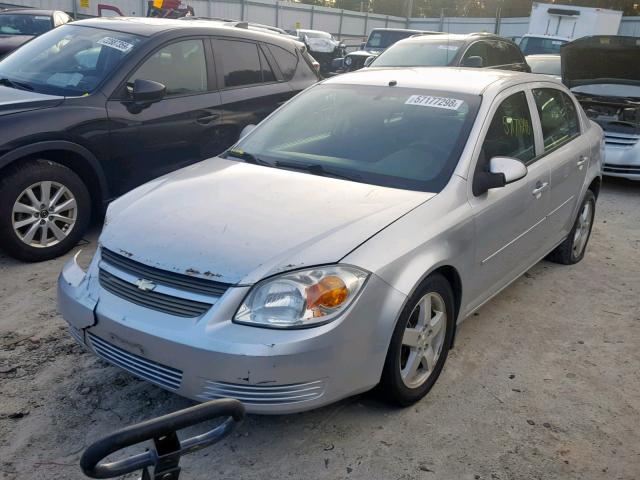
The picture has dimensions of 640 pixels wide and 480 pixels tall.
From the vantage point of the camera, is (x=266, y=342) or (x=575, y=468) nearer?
(x=266, y=342)

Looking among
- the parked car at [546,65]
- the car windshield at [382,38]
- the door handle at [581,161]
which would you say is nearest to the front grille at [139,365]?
the door handle at [581,161]

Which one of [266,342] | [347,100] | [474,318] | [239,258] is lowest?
[474,318]

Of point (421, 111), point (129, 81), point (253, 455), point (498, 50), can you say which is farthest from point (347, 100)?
point (498, 50)

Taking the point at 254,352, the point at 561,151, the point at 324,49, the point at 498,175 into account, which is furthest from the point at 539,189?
the point at 324,49

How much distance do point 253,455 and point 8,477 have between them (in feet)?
3.24

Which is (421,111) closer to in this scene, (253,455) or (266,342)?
(266,342)

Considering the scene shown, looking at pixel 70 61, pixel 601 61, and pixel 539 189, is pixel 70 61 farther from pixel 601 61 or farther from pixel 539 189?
pixel 601 61

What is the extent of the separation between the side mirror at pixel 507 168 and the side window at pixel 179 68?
3067mm

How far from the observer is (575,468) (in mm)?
2766

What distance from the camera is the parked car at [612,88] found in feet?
25.6

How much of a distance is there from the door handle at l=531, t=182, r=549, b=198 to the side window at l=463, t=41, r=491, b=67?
6.07 metres

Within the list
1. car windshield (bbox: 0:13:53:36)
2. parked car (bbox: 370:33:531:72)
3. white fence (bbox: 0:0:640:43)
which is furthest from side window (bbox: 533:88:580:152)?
white fence (bbox: 0:0:640:43)

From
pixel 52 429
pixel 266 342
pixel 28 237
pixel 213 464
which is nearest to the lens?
pixel 266 342

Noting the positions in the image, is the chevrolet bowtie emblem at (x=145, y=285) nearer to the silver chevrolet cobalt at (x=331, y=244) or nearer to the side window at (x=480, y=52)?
the silver chevrolet cobalt at (x=331, y=244)
